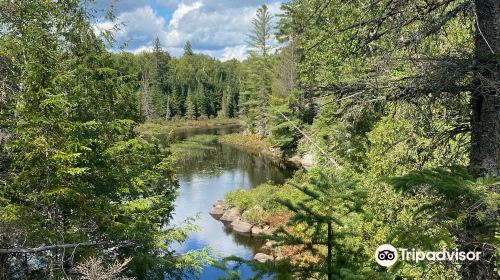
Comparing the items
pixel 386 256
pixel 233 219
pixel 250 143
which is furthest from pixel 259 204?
pixel 250 143

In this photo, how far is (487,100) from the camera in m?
4.09

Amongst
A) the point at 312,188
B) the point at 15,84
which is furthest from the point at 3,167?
the point at 312,188

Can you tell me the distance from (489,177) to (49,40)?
10.3 meters

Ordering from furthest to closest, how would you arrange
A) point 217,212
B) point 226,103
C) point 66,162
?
point 226,103, point 217,212, point 66,162

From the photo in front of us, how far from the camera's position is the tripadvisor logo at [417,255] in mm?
3893

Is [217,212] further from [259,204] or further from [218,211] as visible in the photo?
[259,204]

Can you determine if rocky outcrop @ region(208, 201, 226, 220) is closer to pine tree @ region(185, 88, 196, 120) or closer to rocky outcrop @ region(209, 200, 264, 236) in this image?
rocky outcrop @ region(209, 200, 264, 236)

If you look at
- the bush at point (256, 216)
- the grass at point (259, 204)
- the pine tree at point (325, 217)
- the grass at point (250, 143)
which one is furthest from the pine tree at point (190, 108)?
the pine tree at point (325, 217)

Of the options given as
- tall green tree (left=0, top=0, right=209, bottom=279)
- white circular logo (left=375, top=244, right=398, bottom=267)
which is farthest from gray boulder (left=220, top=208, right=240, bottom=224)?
white circular logo (left=375, top=244, right=398, bottom=267)

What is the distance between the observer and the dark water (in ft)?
69.2

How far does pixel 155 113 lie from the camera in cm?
8281

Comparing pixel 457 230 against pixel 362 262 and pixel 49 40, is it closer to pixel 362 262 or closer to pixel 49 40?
pixel 362 262

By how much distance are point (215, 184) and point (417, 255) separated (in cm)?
2910

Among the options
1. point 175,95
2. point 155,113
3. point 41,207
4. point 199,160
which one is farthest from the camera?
point 175,95
